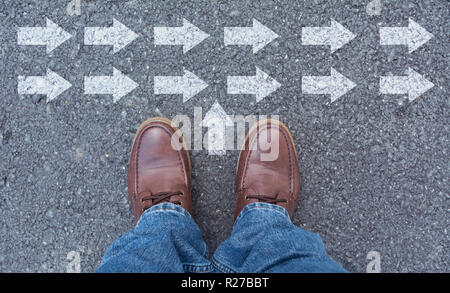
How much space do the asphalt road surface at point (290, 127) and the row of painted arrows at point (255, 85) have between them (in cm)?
2

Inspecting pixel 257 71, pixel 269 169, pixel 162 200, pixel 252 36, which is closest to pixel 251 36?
pixel 252 36

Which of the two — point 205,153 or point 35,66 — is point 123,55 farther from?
point 205,153

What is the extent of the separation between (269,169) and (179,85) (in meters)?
0.53

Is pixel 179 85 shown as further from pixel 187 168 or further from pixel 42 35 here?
pixel 42 35

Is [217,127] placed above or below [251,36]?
below

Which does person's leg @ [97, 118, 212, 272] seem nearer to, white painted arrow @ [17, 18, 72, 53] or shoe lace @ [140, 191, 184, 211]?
shoe lace @ [140, 191, 184, 211]

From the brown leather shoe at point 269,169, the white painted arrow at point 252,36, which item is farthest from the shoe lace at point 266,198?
the white painted arrow at point 252,36

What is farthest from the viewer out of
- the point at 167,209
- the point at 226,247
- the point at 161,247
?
the point at 167,209

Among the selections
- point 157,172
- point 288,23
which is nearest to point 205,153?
point 157,172

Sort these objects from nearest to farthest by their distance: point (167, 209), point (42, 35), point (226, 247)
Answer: point (226, 247), point (167, 209), point (42, 35)

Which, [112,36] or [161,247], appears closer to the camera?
[161,247]

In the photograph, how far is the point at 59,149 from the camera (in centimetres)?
140

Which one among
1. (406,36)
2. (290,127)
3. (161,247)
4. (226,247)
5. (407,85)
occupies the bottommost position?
(226,247)

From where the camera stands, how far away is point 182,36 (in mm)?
1388
